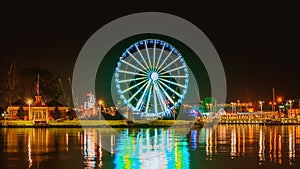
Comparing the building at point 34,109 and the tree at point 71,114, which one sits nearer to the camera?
the building at point 34,109

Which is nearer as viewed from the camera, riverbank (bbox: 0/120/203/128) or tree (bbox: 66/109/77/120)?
riverbank (bbox: 0/120/203/128)

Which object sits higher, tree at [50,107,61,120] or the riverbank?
tree at [50,107,61,120]

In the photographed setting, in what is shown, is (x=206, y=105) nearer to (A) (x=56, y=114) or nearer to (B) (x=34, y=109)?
(A) (x=56, y=114)

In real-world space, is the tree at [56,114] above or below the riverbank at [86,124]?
above

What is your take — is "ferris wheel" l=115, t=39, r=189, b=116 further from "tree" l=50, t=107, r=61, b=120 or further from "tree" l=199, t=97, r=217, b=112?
"tree" l=199, t=97, r=217, b=112

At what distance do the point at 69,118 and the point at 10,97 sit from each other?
9140mm

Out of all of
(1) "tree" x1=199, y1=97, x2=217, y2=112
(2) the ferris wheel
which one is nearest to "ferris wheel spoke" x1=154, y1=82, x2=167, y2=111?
(2) the ferris wheel

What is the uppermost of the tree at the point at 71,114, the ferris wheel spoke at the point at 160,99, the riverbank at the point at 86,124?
the ferris wheel spoke at the point at 160,99

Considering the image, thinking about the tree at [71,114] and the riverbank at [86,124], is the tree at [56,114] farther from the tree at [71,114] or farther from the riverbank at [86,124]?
the riverbank at [86,124]

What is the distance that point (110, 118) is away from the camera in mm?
78312

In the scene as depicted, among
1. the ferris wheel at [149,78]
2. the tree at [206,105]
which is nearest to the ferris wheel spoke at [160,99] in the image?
the ferris wheel at [149,78]

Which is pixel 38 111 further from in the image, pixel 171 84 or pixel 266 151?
pixel 266 151

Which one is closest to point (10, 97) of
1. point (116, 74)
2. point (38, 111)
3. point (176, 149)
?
point (38, 111)

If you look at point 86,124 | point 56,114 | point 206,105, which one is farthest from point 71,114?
point 206,105
